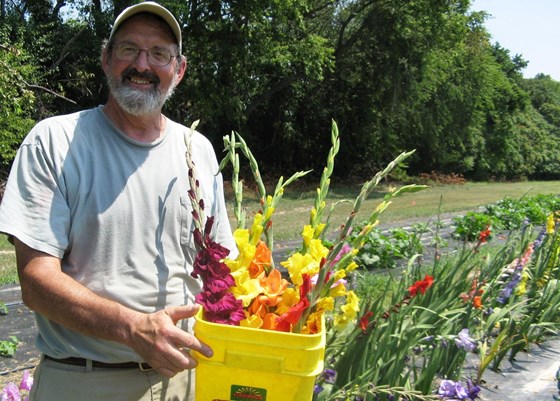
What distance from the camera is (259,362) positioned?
1.26 m

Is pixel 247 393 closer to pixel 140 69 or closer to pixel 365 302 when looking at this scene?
pixel 140 69

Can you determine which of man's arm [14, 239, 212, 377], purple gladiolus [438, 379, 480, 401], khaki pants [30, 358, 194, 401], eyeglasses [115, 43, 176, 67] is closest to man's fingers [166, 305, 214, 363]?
man's arm [14, 239, 212, 377]

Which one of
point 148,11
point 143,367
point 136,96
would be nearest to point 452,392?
point 143,367

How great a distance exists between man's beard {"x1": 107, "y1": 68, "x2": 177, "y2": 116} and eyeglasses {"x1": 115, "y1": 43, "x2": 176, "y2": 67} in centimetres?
4

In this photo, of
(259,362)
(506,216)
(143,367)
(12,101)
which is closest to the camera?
(259,362)

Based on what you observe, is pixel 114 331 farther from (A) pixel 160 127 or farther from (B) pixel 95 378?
(A) pixel 160 127

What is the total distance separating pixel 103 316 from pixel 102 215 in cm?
36

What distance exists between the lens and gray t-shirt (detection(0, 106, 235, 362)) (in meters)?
1.69

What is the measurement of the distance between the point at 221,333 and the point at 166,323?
0.65 feet

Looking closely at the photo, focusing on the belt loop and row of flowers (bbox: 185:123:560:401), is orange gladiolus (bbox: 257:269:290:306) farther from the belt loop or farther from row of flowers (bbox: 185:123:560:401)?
the belt loop

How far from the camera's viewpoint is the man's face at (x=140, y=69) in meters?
1.97

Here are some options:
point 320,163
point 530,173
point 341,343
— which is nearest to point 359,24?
point 320,163

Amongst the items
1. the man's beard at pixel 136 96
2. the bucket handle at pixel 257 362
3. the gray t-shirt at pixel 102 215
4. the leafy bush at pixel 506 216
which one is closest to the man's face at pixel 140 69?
the man's beard at pixel 136 96

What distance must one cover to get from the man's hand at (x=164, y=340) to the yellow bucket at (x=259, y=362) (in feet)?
0.25
